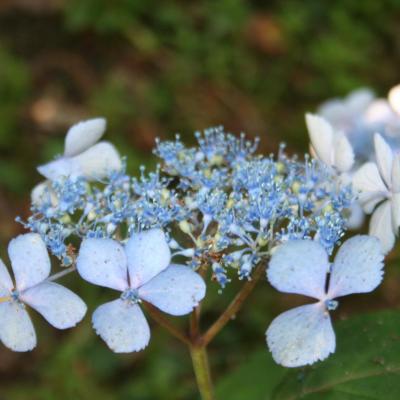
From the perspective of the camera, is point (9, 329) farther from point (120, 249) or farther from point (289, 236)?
point (289, 236)

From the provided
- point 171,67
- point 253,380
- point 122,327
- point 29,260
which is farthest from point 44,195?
point 171,67

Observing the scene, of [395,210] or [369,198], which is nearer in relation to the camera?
[395,210]

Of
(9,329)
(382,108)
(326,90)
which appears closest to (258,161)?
(9,329)

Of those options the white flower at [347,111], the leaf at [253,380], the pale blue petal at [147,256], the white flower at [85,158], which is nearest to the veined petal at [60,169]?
the white flower at [85,158]

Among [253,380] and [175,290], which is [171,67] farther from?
[175,290]

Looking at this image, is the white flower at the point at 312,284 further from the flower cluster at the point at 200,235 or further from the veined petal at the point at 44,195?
the veined petal at the point at 44,195

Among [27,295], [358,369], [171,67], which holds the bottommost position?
[358,369]
